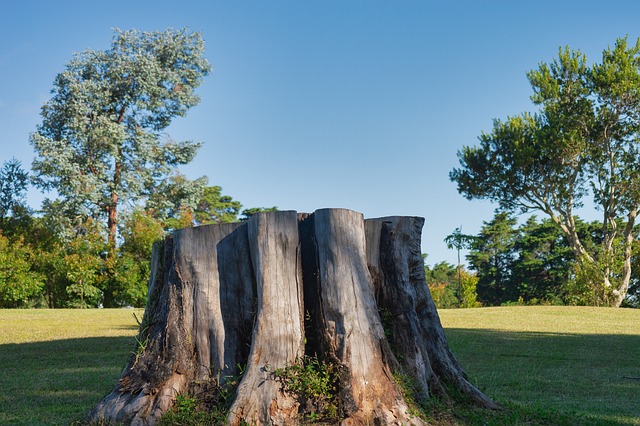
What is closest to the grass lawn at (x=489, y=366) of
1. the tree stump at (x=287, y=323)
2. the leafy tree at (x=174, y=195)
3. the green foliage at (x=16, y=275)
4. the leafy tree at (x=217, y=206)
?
the tree stump at (x=287, y=323)

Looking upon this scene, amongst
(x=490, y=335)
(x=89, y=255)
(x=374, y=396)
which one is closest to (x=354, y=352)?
(x=374, y=396)

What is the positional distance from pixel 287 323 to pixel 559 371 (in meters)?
5.95

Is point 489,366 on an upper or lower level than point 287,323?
lower

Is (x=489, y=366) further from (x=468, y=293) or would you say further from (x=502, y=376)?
(x=468, y=293)

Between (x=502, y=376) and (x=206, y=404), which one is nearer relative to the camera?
(x=206, y=404)

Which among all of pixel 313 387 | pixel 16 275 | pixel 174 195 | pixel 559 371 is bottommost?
pixel 559 371

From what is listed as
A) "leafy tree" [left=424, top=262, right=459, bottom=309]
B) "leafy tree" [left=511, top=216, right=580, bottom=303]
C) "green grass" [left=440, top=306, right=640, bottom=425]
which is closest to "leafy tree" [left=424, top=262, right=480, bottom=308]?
"leafy tree" [left=424, top=262, right=459, bottom=309]

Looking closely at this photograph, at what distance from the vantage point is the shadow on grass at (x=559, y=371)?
242 inches

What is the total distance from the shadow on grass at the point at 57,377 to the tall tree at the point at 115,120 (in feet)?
68.8

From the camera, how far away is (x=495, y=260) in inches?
1705

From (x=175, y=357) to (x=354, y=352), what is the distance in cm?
133

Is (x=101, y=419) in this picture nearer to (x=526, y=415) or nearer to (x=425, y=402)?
(x=425, y=402)

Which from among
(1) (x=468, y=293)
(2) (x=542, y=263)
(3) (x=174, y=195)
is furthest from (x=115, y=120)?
(2) (x=542, y=263)

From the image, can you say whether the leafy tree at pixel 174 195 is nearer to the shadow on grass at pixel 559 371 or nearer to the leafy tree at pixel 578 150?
Result: the leafy tree at pixel 578 150
